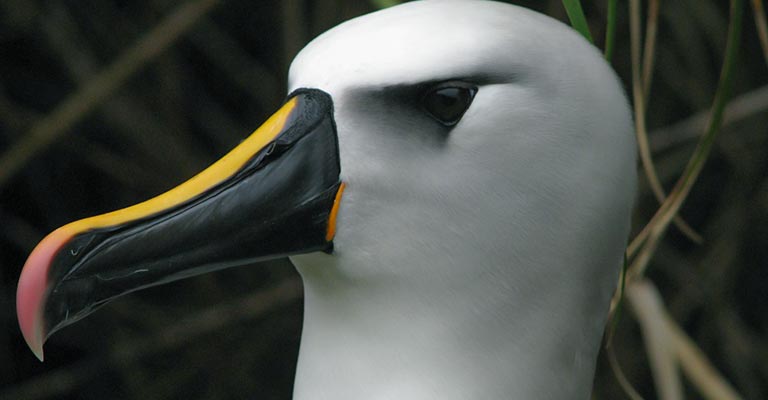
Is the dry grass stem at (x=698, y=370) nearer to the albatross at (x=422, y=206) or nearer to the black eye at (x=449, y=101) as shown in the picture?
the albatross at (x=422, y=206)

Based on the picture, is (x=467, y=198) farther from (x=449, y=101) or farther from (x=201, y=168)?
(x=201, y=168)

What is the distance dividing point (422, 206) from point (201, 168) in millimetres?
2471

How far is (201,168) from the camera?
151 inches

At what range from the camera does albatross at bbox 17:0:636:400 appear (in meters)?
1.43

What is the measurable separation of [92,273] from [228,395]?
2.80 m

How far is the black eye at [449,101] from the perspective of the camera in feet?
4.75

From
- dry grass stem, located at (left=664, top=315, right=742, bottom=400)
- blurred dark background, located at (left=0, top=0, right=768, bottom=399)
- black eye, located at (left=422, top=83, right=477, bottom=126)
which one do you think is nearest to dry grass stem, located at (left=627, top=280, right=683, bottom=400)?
dry grass stem, located at (left=664, top=315, right=742, bottom=400)

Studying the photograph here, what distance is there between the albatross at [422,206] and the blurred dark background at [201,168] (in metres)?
2.04

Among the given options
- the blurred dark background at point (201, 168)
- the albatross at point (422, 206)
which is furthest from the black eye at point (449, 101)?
the blurred dark background at point (201, 168)

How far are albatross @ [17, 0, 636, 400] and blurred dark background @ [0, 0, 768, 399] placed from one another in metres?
2.04

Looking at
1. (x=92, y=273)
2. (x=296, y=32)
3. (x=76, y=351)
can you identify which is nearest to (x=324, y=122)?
(x=92, y=273)

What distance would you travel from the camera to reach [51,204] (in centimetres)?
A: 399

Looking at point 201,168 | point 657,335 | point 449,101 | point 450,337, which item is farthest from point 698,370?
point 201,168

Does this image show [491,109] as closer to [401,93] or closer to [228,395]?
[401,93]
